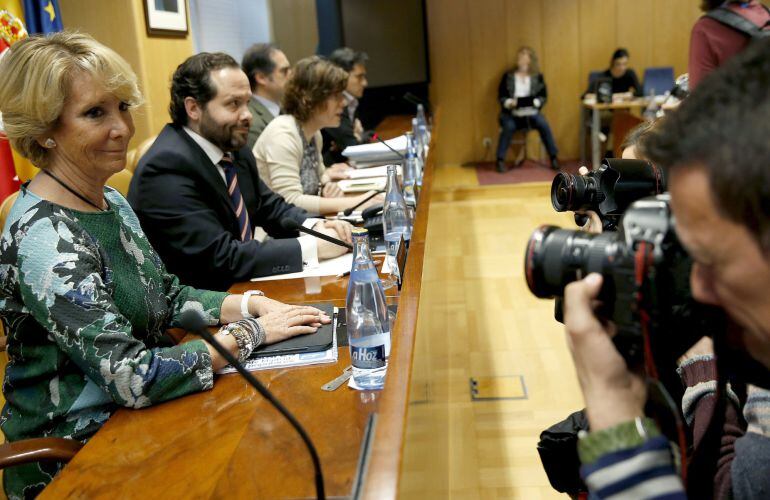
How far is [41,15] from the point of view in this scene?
3002 millimetres

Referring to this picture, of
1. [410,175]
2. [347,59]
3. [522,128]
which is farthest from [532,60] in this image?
[410,175]

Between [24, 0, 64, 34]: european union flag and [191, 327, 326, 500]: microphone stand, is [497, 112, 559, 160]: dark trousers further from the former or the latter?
[191, 327, 326, 500]: microphone stand

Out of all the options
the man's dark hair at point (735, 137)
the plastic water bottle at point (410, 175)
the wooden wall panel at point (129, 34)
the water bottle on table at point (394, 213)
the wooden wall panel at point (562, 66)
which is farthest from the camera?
the wooden wall panel at point (562, 66)

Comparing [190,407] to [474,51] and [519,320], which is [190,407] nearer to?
[519,320]

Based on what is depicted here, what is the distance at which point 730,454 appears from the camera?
923mm

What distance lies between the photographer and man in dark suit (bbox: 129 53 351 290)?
204 cm

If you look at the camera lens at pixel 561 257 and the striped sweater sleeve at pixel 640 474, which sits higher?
the camera lens at pixel 561 257

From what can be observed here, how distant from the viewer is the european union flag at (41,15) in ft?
9.67

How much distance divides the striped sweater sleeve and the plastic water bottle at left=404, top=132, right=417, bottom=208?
1.91 metres

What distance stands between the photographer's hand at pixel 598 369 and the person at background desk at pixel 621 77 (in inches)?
263

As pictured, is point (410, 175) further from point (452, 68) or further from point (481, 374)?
point (452, 68)

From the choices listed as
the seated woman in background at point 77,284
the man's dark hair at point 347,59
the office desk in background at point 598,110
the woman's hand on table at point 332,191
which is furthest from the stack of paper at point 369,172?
the office desk in background at point 598,110

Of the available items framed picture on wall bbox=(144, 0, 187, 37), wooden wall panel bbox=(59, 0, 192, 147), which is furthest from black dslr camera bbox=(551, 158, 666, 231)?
framed picture on wall bbox=(144, 0, 187, 37)

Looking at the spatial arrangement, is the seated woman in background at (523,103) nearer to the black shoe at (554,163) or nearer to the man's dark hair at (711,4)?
the black shoe at (554,163)
